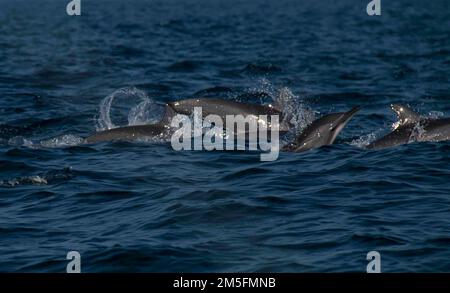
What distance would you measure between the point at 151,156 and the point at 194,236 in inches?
218

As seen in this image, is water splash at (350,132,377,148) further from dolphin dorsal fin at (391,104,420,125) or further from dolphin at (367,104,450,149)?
dolphin dorsal fin at (391,104,420,125)

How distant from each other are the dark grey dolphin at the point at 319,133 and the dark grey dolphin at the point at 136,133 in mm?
2665

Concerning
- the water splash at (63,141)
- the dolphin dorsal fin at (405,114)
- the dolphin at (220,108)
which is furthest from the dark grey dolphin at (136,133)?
the dolphin dorsal fin at (405,114)

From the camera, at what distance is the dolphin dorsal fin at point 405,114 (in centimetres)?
1835

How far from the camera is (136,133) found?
65.9ft

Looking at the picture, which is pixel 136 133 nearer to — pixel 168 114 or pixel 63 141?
pixel 168 114

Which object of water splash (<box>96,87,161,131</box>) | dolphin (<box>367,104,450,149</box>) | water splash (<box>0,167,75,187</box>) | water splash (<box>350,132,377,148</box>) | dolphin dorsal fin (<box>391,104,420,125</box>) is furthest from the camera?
water splash (<box>96,87,161,131</box>)

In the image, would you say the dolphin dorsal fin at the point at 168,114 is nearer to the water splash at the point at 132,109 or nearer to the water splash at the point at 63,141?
the water splash at the point at 63,141

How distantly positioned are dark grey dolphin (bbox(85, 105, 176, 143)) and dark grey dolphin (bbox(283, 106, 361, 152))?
2.67 meters

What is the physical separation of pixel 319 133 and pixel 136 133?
12.5 ft

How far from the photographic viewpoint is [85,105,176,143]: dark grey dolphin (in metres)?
20.0

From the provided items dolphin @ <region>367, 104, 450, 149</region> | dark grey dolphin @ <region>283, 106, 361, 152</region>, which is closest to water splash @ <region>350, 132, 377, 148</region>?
dolphin @ <region>367, 104, 450, 149</region>

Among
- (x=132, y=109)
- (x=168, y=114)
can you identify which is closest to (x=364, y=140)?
(x=168, y=114)
